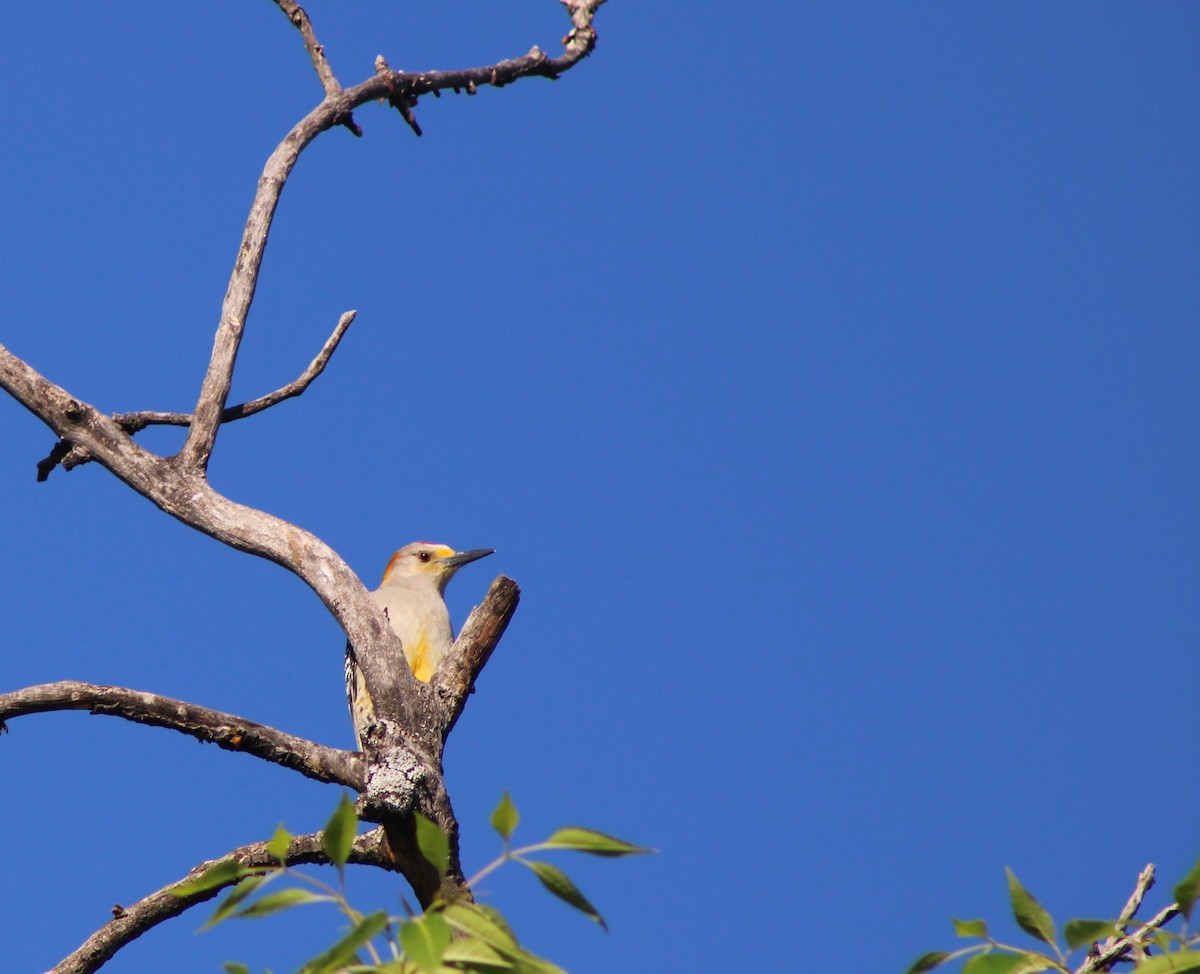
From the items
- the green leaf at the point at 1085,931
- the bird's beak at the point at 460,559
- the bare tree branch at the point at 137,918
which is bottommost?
the green leaf at the point at 1085,931

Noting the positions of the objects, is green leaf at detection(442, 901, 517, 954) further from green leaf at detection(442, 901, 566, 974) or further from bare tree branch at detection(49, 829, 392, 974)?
bare tree branch at detection(49, 829, 392, 974)

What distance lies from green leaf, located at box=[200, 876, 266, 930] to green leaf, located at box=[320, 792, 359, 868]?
156mm

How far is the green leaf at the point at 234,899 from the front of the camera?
2.19 metres

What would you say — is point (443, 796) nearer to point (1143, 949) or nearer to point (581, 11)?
point (1143, 949)

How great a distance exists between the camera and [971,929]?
7.34 feet

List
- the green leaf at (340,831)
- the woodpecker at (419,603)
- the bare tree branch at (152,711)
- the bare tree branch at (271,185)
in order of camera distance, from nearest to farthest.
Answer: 1. the green leaf at (340,831)
2. the bare tree branch at (152,711)
3. the bare tree branch at (271,185)
4. the woodpecker at (419,603)

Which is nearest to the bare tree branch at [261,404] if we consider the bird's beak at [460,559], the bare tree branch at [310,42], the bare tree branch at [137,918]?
the bare tree branch at [310,42]

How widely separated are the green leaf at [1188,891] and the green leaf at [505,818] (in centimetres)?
112

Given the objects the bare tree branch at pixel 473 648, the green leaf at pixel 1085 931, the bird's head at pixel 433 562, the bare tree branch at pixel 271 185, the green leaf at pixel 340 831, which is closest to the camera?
the green leaf at pixel 1085 931

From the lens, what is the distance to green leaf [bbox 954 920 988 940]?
2230 millimetres

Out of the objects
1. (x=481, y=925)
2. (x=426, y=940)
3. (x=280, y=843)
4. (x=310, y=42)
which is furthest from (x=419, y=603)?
(x=426, y=940)

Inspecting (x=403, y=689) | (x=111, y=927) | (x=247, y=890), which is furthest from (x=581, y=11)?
(x=247, y=890)

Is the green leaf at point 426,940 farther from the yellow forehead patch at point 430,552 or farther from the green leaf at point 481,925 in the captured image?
the yellow forehead patch at point 430,552

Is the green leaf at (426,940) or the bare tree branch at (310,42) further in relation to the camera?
the bare tree branch at (310,42)
